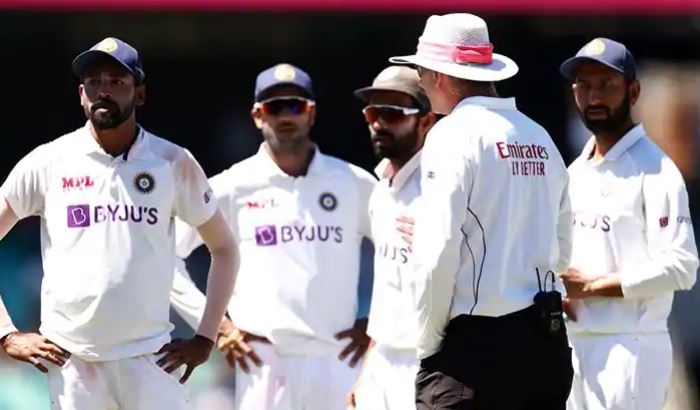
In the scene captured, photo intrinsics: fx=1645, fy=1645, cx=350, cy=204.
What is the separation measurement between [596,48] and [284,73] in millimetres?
1470

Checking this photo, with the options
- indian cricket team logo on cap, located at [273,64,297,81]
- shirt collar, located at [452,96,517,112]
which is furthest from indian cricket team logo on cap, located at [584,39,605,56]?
indian cricket team logo on cap, located at [273,64,297,81]

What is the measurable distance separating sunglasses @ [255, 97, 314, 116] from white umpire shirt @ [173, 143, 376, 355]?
0.22 m

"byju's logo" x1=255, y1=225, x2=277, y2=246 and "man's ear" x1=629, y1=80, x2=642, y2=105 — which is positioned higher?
"man's ear" x1=629, y1=80, x2=642, y2=105

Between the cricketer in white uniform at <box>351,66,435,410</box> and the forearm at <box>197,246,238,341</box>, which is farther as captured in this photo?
the cricketer in white uniform at <box>351,66,435,410</box>

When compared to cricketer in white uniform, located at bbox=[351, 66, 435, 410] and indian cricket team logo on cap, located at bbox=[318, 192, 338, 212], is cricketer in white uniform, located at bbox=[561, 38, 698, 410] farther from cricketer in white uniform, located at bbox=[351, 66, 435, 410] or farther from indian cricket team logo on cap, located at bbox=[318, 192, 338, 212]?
indian cricket team logo on cap, located at bbox=[318, 192, 338, 212]

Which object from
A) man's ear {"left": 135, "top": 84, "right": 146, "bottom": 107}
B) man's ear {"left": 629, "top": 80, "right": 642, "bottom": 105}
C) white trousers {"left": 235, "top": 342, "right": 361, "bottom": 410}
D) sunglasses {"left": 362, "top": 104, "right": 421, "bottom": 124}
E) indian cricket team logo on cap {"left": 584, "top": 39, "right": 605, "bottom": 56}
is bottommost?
white trousers {"left": 235, "top": 342, "right": 361, "bottom": 410}

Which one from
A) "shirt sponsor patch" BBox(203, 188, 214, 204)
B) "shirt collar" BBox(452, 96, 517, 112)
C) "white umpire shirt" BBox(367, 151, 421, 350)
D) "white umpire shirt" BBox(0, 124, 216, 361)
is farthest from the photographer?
"white umpire shirt" BBox(367, 151, 421, 350)

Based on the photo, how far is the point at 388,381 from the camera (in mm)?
6062

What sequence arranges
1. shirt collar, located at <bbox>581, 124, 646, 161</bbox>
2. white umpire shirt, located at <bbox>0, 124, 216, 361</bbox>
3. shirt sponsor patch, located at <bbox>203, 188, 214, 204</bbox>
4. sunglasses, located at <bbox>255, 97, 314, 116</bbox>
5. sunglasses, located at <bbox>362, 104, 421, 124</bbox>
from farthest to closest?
sunglasses, located at <bbox>255, 97, 314, 116</bbox>
sunglasses, located at <bbox>362, 104, 421, 124</bbox>
shirt collar, located at <bbox>581, 124, 646, 161</bbox>
shirt sponsor patch, located at <bbox>203, 188, 214, 204</bbox>
white umpire shirt, located at <bbox>0, 124, 216, 361</bbox>

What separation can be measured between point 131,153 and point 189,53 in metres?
5.65

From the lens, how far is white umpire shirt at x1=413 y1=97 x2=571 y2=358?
15.3ft

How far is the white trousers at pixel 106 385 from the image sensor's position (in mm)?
5172

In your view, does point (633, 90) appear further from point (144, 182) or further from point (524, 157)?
point (144, 182)

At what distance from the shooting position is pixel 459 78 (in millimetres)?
4914
